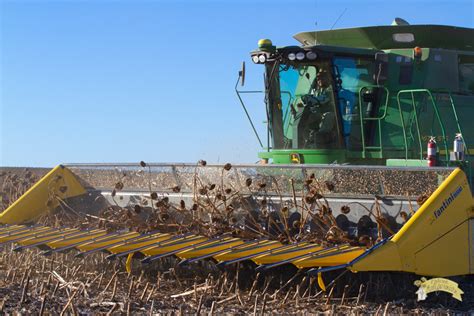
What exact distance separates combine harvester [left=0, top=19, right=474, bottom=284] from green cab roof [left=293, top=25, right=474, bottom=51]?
12 millimetres

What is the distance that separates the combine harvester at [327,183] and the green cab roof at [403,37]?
0.01 meters

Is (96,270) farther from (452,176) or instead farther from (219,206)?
(452,176)

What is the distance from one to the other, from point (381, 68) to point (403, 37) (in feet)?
3.29

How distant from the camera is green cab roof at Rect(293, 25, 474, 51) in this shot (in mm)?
8367

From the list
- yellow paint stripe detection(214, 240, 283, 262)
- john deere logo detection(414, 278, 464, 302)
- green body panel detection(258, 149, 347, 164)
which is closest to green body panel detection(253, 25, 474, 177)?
green body panel detection(258, 149, 347, 164)

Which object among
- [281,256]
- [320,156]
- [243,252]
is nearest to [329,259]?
[281,256]

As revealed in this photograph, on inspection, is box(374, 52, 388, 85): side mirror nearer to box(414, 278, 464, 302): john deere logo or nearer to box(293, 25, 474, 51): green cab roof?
box(293, 25, 474, 51): green cab roof

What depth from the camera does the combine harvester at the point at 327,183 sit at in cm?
495

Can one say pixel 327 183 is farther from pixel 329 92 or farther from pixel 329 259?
pixel 329 92

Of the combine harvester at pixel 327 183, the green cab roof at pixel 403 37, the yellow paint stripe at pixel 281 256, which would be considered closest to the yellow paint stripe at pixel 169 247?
the combine harvester at pixel 327 183

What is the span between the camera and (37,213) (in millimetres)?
6949

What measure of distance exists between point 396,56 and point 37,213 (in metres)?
3.73

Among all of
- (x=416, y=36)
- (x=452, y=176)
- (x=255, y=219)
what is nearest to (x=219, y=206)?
(x=255, y=219)

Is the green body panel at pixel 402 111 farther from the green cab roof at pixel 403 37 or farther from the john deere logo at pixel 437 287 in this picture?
the john deere logo at pixel 437 287
